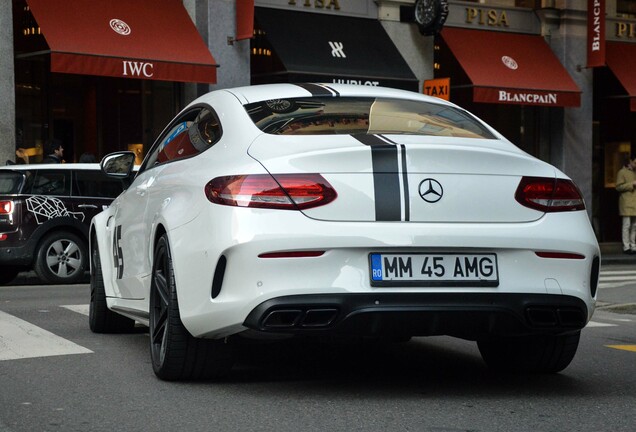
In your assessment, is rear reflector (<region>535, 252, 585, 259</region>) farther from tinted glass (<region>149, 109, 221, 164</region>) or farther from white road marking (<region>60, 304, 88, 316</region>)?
white road marking (<region>60, 304, 88, 316</region>)

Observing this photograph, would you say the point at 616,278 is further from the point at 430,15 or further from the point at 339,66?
the point at 430,15

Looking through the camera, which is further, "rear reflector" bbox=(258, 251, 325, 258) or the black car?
the black car

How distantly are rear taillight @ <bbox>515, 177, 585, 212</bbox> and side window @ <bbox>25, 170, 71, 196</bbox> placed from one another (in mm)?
10233

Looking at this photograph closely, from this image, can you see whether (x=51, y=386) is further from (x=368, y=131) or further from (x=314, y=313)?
(x=368, y=131)

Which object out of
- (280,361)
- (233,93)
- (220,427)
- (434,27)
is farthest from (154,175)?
(434,27)

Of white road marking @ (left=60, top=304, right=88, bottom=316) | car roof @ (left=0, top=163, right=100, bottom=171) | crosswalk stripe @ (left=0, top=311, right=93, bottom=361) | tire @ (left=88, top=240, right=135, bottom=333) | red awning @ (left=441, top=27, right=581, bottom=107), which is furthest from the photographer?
red awning @ (left=441, top=27, right=581, bottom=107)

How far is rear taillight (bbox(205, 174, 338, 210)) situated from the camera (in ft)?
17.9

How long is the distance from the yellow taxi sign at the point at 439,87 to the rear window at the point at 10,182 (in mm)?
9495

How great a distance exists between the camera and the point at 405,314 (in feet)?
17.9

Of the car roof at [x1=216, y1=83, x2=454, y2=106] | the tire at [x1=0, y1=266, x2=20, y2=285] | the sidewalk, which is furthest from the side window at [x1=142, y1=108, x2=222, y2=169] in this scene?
the sidewalk

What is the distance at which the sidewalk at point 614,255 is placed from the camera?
2269 cm

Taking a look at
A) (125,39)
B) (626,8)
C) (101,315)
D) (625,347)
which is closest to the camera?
(625,347)

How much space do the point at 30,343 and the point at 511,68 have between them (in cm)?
1816

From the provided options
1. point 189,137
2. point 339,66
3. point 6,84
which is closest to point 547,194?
point 189,137
